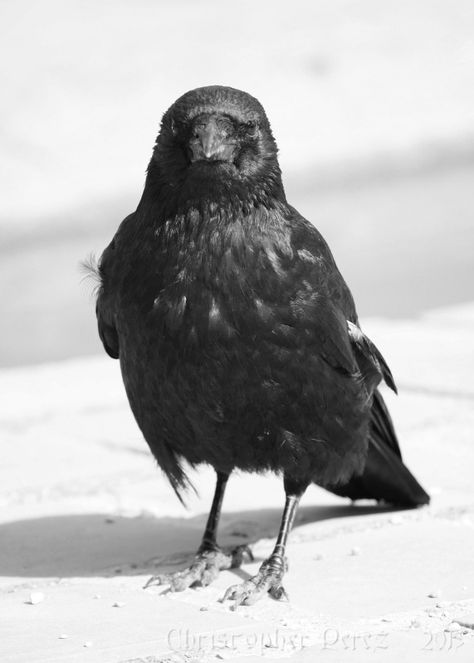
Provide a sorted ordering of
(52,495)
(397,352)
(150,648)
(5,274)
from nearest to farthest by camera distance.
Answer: (150,648) < (52,495) < (397,352) < (5,274)

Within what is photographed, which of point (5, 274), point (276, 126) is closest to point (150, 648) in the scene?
point (5, 274)

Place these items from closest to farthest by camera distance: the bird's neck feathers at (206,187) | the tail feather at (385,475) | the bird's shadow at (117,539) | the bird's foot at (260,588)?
the bird's foot at (260,588), the bird's neck feathers at (206,187), the bird's shadow at (117,539), the tail feather at (385,475)

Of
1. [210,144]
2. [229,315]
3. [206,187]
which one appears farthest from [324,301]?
[210,144]

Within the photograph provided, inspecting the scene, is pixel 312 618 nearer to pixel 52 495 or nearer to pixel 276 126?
pixel 52 495

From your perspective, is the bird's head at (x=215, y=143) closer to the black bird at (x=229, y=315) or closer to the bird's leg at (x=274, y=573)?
the black bird at (x=229, y=315)

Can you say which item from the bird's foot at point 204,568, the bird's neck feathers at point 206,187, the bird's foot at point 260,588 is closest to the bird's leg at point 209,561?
the bird's foot at point 204,568

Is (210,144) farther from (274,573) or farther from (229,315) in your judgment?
(274,573)

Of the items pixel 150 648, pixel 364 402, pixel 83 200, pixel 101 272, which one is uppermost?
pixel 83 200
